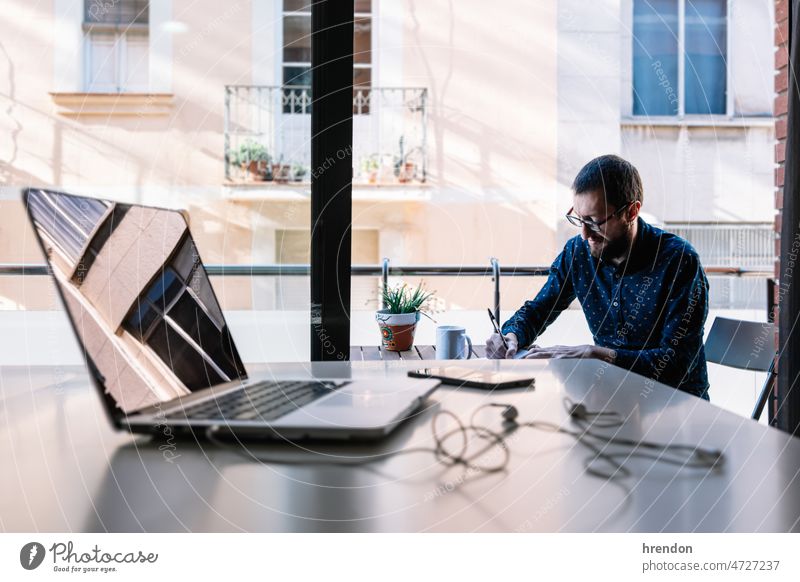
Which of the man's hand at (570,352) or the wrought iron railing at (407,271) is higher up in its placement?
the wrought iron railing at (407,271)

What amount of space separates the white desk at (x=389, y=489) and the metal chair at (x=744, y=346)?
0.97 m

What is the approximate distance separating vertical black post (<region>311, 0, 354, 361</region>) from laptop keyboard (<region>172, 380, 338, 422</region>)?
1.64 feet

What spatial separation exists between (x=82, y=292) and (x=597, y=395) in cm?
43

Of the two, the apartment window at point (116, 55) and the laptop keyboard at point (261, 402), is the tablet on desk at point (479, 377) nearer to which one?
the laptop keyboard at point (261, 402)

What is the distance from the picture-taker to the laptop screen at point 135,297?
1.48 feet

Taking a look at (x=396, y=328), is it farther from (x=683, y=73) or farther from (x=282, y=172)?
(x=683, y=73)

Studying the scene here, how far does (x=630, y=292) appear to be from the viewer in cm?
109

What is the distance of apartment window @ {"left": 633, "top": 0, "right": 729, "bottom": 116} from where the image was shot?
3945 millimetres

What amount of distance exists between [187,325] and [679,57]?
13.3 feet

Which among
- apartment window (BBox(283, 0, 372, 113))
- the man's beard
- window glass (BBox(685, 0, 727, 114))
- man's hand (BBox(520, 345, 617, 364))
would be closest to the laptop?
man's hand (BBox(520, 345, 617, 364))

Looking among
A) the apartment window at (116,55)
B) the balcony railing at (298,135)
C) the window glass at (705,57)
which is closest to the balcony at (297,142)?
the balcony railing at (298,135)

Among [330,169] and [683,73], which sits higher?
[683,73]

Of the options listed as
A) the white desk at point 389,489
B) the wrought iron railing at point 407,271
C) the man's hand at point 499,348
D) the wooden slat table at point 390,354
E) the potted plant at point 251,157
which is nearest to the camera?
the white desk at point 389,489

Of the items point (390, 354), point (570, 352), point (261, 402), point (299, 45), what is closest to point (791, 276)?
point (570, 352)
